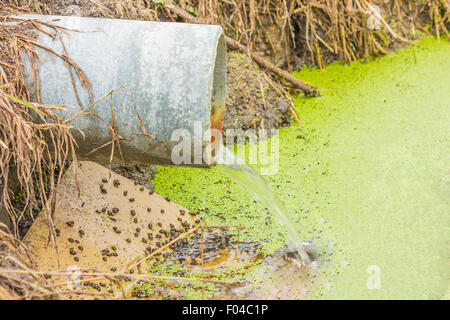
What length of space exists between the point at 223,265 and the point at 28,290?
97 centimetres

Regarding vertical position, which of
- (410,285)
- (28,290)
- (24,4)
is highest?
(24,4)

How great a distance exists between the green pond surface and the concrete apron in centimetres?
18

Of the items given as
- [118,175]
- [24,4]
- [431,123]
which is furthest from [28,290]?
[431,123]

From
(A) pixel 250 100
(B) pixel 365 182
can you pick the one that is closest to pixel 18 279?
(B) pixel 365 182

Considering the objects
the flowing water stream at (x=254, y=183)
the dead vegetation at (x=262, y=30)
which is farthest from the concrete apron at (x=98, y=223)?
the flowing water stream at (x=254, y=183)

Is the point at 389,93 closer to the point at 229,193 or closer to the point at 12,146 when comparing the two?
the point at 229,193

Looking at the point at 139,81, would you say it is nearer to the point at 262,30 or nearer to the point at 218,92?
the point at 218,92

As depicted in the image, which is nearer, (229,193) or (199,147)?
(199,147)

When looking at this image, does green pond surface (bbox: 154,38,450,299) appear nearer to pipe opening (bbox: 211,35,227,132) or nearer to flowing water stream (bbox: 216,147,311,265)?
flowing water stream (bbox: 216,147,311,265)

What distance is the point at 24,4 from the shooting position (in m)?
2.51

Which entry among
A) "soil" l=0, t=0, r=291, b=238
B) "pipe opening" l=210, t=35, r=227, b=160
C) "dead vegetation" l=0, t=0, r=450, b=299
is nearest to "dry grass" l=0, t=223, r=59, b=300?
"dead vegetation" l=0, t=0, r=450, b=299

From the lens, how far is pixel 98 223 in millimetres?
2408

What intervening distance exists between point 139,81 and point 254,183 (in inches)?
38.0

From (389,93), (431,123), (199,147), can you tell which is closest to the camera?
(199,147)
